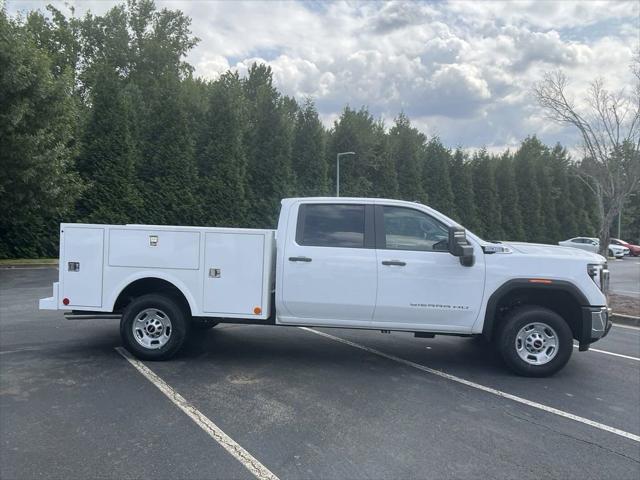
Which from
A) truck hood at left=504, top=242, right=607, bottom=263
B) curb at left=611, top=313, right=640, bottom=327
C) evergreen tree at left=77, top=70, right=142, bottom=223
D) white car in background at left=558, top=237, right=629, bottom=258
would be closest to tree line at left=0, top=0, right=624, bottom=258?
evergreen tree at left=77, top=70, right=142, bottom=223

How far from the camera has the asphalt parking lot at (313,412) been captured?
12.5 feet

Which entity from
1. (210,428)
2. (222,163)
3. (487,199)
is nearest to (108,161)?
(222,163)

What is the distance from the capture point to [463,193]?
38.8 meters

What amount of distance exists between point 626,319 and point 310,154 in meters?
22.7

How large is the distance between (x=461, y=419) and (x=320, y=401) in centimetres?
135

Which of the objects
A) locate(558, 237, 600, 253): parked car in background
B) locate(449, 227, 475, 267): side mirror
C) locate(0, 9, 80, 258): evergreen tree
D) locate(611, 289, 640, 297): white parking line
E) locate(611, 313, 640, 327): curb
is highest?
locate(0, 9, 80, 258): evergreen tree

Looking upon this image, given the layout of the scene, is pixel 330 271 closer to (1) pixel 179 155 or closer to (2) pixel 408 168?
(1) pixel 179 155

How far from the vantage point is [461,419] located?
475 cm

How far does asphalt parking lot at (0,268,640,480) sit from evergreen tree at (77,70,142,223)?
52.6 ft

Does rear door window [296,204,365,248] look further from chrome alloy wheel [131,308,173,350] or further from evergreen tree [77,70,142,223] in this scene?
evergreen tree [77,70,142,223]

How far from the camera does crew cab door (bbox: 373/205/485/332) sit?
19.5ft

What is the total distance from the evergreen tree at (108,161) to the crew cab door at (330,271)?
18648mm

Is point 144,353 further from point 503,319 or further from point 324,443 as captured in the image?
point 503,319

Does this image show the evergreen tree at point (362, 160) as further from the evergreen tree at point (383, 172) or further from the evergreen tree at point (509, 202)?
the evergreen tree at point (509, 202)
